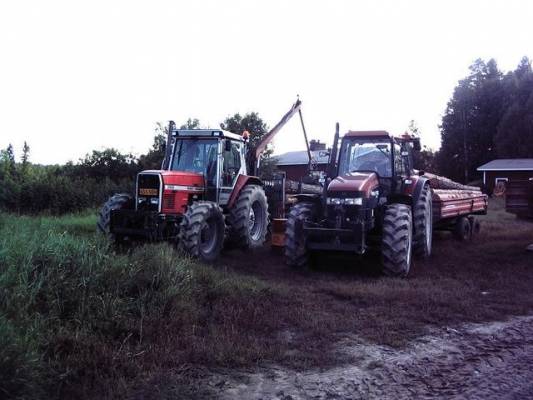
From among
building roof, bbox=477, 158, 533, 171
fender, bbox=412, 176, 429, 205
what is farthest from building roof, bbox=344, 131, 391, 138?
building roof, bbox=477, 158, 533, 171

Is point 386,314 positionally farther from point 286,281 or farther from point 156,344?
point 156,344

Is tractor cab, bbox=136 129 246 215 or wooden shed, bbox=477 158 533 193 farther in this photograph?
wooden shed, bbox=477 158 533 193

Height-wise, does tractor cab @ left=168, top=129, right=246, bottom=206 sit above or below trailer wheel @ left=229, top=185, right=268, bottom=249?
above

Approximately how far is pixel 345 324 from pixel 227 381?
2137 mm

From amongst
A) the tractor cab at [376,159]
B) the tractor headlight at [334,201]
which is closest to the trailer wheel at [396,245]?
the tractor headlight at [334,201]

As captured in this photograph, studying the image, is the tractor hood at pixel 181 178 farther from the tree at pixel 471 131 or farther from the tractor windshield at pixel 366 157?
the tree at pixel 471 131

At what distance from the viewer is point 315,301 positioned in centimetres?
752

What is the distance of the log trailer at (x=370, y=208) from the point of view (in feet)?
29.8

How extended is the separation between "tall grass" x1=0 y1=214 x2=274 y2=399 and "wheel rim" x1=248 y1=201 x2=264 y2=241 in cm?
Result: 530

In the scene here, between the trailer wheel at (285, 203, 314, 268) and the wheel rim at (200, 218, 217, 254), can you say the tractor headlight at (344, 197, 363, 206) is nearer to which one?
the trailer wheel at (285, 203, 314, 268)

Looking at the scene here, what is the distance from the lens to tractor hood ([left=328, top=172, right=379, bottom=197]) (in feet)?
30.5

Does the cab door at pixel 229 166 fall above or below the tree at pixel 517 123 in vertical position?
below

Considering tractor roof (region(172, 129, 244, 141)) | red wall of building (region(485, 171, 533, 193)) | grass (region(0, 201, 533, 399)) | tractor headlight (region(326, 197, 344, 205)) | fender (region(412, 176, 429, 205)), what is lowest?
grass (region(0, 201, 533, 399))

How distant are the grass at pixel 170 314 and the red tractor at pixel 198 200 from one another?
1.51 meters
